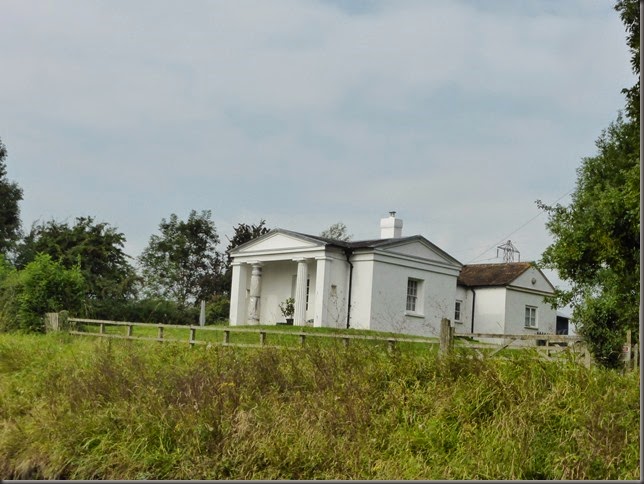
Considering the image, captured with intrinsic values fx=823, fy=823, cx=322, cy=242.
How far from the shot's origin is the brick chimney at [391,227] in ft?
118

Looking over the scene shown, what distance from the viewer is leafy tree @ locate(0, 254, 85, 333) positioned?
80.4 feet

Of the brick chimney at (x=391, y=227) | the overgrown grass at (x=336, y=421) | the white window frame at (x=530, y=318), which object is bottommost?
the overgrown grass at (x=336, y=421)

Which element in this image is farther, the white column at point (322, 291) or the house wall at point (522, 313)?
the house wall at point (522, 313)

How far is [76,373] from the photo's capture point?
13.9 meters

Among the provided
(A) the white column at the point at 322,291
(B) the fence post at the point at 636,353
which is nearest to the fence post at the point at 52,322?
(A) the white column at the point at 322,291

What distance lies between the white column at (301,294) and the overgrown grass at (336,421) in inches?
767

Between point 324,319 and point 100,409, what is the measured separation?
20.4 m

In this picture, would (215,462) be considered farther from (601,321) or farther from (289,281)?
(289,281)

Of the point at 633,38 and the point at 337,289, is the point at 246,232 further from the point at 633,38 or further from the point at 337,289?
the point at 633,38

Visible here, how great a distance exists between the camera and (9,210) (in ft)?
158

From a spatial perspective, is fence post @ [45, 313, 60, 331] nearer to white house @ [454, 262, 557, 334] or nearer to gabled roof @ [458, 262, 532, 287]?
white house @ [454, 262, 557, 334]

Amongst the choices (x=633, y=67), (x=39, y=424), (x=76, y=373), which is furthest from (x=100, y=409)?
(x=633, y=67)

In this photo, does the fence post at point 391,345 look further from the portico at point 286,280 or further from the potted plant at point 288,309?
the potted plant at point 288,309

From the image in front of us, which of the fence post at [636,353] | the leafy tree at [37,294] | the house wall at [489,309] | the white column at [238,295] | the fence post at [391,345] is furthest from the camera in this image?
the house wall at [489,309]
